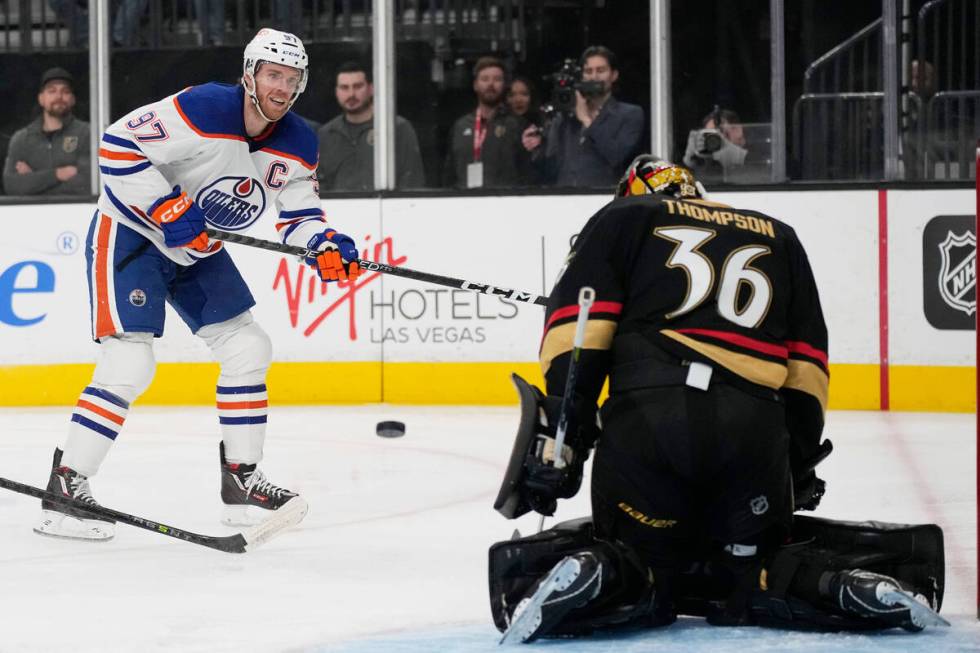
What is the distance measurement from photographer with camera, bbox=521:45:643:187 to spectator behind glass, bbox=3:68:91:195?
1.88 metres

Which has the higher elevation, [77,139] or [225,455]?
[77,139]

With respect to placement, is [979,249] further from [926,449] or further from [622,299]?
[926,449]

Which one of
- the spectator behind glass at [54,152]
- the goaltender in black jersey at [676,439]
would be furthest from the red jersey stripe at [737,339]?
the spectator behind glass at [54,152]

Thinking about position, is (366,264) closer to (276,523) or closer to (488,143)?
(276,523)

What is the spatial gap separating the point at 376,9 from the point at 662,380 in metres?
4.27

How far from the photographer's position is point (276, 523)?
3537 mm

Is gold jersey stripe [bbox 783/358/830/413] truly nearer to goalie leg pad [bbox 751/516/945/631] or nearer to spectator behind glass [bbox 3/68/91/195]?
goalie leg pad [bbox 751/516/945/631]

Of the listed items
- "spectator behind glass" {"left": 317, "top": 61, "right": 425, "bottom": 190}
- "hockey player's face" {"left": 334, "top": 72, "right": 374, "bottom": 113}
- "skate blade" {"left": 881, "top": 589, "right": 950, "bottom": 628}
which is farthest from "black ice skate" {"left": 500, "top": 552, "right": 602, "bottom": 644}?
"hockey player's face" {"left": 334, "top": 72, "right": 374, "bottom": 113}

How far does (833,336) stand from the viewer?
20.0 ft

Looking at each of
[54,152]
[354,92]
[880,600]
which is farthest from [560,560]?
[54,152]

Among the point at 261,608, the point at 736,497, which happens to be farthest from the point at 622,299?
the point at 261,608

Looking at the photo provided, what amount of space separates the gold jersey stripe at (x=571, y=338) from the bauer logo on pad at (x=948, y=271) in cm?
363

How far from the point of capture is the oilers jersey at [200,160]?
12.0ft

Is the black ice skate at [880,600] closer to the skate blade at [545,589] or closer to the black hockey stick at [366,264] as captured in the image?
the skate blade at [545,589]
